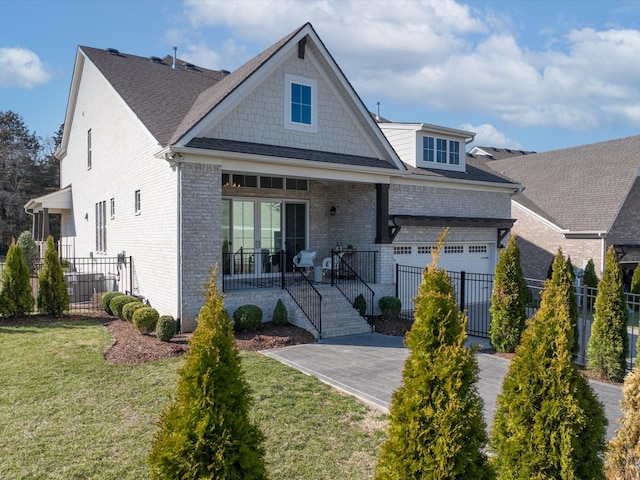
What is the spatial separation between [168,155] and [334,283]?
5.83m

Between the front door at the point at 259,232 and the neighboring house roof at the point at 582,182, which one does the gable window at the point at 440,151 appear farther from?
the neighboring house roof at the point at 582,182

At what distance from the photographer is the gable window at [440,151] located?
1641cm

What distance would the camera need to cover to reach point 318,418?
6105 mm

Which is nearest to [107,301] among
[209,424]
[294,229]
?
[294,229]

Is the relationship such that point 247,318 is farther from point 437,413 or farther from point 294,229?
point 437,413

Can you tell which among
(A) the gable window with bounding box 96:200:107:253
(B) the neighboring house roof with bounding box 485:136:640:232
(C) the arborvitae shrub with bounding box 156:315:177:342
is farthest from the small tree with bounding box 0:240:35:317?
(B) the neighboring house roof with bounding box 485:136:640:232

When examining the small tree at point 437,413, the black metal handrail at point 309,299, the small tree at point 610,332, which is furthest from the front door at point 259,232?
the small tree at point 437,413

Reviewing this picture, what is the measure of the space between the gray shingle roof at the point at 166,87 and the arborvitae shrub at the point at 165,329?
4.04m

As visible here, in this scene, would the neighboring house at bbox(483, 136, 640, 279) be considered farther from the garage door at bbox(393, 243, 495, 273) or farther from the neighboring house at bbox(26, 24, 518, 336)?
the garage door at bbox(393, 243, 495, 273)

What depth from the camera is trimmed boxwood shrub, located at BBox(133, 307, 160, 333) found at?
10.5 m

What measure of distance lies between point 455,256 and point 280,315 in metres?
8.04

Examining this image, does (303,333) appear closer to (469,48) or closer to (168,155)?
(168,155)

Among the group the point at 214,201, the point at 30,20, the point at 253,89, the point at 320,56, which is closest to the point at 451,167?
the point at 320,56

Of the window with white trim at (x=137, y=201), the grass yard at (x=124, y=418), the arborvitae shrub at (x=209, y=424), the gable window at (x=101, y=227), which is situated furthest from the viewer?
the gable window at (x=101, y=227)
